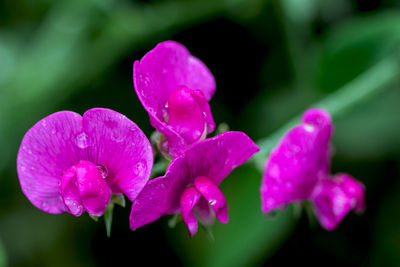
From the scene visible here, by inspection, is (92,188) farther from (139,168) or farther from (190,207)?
(190,207)

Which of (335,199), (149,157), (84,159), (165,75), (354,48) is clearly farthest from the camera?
(354,48)

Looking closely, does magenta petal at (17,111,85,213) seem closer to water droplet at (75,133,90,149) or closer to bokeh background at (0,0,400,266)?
water droplet at (75,133,90,149)

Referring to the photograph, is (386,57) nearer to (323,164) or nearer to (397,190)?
(397,190)

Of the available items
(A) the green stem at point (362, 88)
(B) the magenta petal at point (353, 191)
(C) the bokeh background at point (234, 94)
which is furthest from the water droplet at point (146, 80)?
(C) the bokeh background at point (234, 94)

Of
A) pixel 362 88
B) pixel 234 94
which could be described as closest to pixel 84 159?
pixel 362 88

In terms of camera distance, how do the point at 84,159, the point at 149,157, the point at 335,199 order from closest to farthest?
the point at 149,157 → the point at 84,159 → the point at 335,199

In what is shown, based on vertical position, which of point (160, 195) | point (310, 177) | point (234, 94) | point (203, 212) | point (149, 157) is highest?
point (149, 157)

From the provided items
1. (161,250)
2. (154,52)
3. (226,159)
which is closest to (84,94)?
(161,250)
